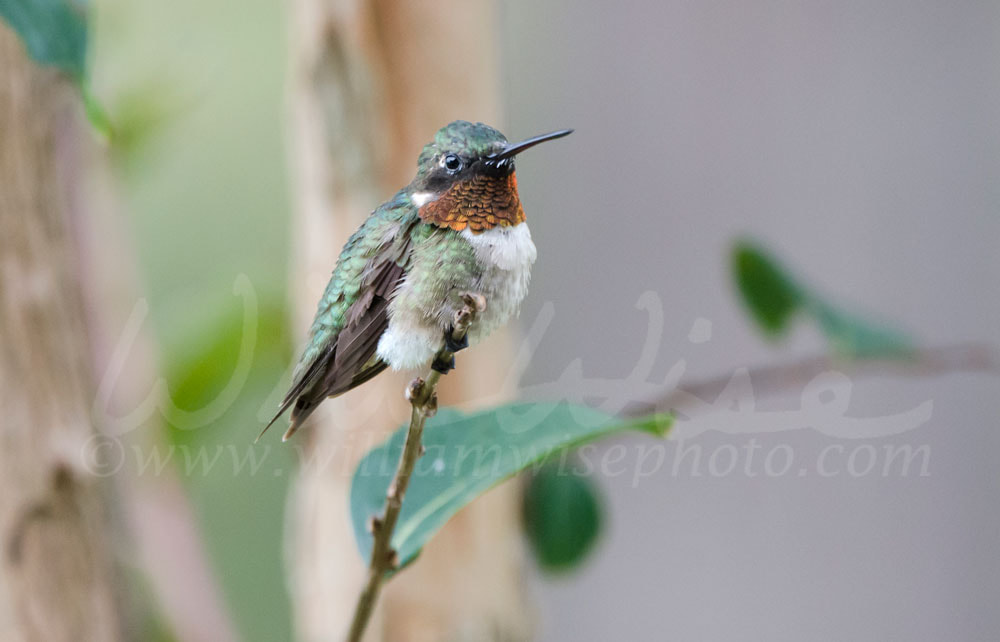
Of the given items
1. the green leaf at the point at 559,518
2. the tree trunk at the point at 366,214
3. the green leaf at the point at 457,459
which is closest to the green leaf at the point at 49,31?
the green leaf at the point at 457,459

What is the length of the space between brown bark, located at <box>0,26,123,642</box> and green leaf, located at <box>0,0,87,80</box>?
1.08 ft

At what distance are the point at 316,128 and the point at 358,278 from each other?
61 cm

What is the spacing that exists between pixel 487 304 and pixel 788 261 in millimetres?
1631

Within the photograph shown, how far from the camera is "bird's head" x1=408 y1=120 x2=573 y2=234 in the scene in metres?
0.54

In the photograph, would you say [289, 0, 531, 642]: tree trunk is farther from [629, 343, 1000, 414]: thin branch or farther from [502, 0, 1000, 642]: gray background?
[502, 0, 1000, 642]: gray background

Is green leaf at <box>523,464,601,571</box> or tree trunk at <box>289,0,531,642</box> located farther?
green leaf at <box>523,464,601,571</box>

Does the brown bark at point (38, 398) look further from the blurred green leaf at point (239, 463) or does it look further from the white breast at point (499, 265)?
the white breast at point (499, 265)

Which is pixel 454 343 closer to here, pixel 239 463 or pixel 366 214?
pixel 366 214

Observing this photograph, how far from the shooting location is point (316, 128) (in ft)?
3.82

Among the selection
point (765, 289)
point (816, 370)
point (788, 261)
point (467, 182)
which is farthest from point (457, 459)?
point (788, 261)

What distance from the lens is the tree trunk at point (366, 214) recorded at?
1.13 m

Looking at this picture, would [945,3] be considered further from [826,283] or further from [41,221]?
[41,221]

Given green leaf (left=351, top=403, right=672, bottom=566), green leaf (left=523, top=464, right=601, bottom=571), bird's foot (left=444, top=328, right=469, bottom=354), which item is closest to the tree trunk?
green leaf (left=523, top=464, right=601, bottom=571)

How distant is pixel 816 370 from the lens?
1276 millimetres
